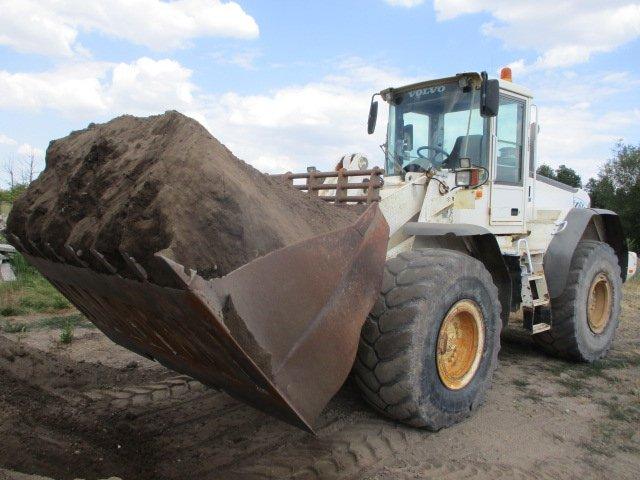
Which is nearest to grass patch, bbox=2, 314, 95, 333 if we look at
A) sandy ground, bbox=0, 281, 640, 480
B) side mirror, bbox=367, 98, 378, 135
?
sandy ground, bbox=0, 281, 640, 480

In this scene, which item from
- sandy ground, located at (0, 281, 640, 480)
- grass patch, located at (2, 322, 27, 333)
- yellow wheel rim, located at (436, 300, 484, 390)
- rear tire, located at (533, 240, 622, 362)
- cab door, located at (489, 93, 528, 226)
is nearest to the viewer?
sandy ground, located at (0, 281, 640, 480)

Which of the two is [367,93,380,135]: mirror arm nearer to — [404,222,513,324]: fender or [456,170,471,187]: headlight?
[456,170,471,187]: headlight

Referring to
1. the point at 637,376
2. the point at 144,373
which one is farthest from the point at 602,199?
the point at 144,373

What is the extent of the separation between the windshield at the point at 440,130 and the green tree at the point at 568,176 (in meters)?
21.8

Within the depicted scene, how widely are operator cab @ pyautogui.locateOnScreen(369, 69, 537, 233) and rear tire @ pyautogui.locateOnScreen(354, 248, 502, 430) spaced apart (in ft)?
4.17

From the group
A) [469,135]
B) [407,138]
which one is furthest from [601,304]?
[407,138]

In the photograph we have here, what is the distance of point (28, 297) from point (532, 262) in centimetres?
786

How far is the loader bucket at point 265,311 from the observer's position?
2.60m

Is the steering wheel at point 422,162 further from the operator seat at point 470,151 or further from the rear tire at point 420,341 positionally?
the rear tire at point 420,341

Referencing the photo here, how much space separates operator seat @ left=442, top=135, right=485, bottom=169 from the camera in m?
5.18

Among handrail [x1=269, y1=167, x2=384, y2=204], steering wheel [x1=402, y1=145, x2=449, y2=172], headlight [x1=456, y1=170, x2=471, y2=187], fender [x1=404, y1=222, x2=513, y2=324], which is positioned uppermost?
steering wheel [x1=402, y1=145, x2=449, y2=172]

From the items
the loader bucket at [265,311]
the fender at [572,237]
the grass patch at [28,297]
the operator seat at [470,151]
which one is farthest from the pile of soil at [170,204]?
the grass patch at [28,297]

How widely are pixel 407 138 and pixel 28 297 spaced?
7.16m

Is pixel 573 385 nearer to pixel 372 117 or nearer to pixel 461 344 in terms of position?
pixel 461 344
